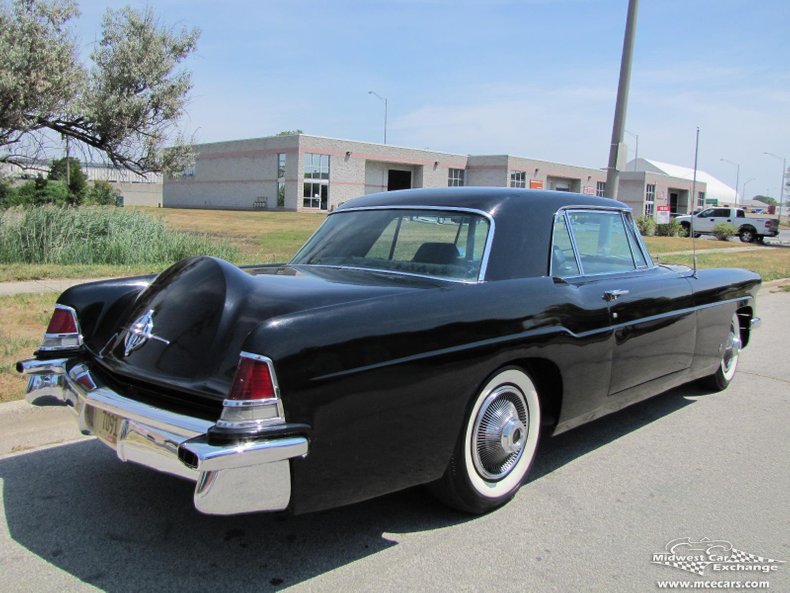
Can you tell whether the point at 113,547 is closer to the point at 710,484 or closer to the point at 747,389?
the point at 710,484

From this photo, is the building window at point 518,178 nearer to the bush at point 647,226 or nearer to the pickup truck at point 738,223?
the pickup truck at point 738,223

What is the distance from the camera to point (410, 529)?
3.15 metres

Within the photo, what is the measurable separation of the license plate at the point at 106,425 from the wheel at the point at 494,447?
143cm

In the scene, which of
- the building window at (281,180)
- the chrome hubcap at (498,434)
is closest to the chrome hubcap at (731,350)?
the chrome hubcap at (498,434)

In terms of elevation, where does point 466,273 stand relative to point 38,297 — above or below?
above

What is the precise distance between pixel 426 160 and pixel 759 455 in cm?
5160

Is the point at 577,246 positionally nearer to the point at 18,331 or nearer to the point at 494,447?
the point at 494,447

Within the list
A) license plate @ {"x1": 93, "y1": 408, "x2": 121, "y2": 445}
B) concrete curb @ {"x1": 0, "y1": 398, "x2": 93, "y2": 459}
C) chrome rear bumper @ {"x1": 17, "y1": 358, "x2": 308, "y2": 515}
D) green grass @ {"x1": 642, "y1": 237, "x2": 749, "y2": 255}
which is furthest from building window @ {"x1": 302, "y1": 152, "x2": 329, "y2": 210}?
chrome rear bumper @ {"x1": 17, "y1": 358, "x2": 308, "y2": 515}

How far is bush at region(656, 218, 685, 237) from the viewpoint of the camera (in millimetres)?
37938

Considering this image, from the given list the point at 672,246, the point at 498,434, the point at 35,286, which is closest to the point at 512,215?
the point at 498,434

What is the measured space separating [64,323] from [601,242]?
3375 mm

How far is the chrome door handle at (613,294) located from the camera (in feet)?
12.9

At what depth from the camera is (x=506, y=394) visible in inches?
132

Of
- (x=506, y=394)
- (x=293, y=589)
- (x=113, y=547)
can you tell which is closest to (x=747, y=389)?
(x=506, y=394)
